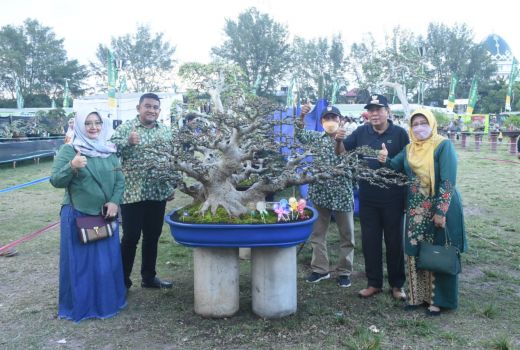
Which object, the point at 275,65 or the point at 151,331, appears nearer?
the point at 151,331

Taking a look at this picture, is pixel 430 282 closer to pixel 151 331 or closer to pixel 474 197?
pixel 151 331

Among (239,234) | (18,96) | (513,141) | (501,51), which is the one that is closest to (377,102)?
(239,234)

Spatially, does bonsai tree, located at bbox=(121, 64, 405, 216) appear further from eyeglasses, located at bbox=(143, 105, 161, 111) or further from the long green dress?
eyeglasses, located at bbox=(143, 105, 161, 111)

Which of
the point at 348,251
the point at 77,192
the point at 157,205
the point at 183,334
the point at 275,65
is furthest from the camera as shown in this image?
the point at 275,65

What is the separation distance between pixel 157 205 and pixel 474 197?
260 inches

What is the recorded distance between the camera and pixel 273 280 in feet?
10.2

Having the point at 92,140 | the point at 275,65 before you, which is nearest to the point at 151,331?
the point at 92,140

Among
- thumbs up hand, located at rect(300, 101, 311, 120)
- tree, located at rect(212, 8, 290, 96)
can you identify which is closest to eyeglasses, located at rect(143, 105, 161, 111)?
thumbs up hand, located at rect(300, 101, 311, 120)

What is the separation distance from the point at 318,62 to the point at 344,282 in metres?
45.6

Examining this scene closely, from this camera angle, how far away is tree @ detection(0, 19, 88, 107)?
3969 centimetres

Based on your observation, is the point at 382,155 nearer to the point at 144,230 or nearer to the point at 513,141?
the point at 144,230

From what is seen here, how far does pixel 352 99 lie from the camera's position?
158 ft

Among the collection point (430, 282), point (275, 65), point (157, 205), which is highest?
point (275, 65)

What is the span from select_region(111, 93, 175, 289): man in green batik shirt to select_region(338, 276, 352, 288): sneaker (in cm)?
161
